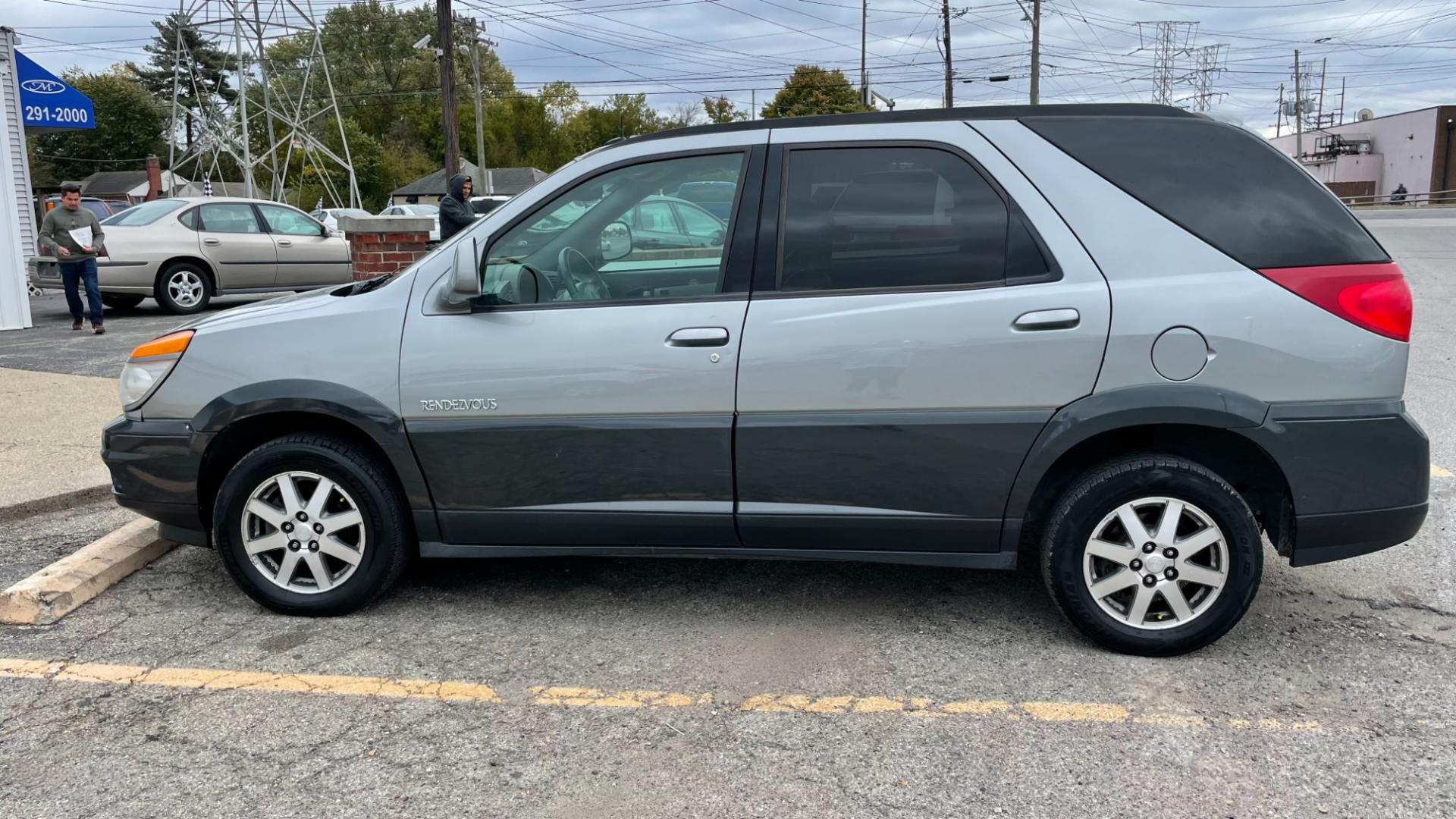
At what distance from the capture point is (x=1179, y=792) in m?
2.93

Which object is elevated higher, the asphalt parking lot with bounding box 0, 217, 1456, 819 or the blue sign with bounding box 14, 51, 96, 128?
the blue sign with bounding box 14, 51, 96, 128

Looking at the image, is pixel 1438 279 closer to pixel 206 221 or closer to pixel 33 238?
pixel 206 221

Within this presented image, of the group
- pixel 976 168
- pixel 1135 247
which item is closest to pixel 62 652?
pixel 976 168

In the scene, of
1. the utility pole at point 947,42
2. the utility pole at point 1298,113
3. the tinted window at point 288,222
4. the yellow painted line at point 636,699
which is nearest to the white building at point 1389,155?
the utility pole at point 1298,113

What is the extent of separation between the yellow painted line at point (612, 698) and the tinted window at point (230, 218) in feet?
41.6

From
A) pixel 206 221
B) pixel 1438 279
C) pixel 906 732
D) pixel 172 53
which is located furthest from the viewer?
pixel 172 53

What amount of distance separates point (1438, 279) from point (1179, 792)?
1627 cm

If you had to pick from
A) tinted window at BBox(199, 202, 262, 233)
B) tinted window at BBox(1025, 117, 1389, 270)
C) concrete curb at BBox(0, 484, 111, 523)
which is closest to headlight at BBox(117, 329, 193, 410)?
concrete curb at BBox(0, 484, 111, 523)

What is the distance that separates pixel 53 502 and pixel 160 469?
1871 mm

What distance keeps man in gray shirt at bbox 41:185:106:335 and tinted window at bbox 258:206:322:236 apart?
100 inches

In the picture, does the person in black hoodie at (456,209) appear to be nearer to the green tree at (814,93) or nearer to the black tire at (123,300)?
the black tire at (123,300)

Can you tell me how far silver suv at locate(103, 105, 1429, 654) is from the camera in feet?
11.6

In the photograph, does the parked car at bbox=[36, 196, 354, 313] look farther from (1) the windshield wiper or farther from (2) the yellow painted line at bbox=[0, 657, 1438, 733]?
(2) the yellow painted line at bbox=[0, 657, 1438, 733]

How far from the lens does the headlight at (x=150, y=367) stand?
417 centimetres
